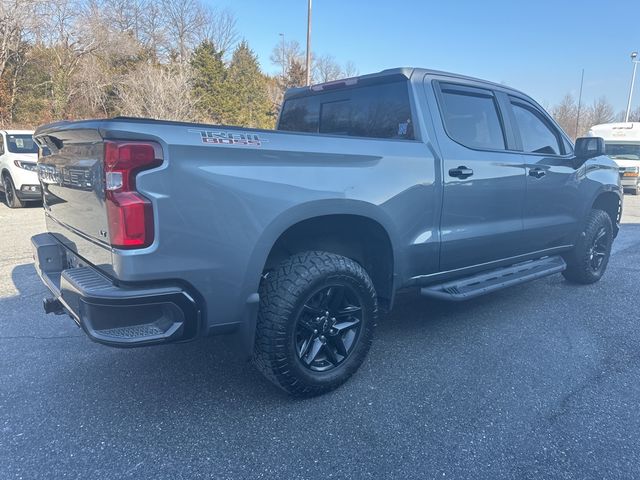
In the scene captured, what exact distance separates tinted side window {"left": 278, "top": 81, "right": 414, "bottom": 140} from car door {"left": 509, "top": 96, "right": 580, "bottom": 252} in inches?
51.6

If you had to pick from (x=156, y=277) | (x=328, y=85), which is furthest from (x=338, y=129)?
(x=156, y=277)

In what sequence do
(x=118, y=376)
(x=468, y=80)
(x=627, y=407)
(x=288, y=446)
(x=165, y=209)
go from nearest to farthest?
(x=165, y=209)
(x=288, y=446)
(x=627, y=407)
(x=118, y=376)
(x=468, y=80)

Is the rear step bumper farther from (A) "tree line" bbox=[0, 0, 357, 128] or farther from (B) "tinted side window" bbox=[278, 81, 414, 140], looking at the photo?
(A) "tree line" bbox=[0, 0, 357, 128]

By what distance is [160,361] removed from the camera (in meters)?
3.20

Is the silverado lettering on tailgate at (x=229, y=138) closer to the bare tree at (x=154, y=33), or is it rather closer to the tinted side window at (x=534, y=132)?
the tinted side window at (x=534, y=132)

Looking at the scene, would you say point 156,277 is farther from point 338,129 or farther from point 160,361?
point 338,129

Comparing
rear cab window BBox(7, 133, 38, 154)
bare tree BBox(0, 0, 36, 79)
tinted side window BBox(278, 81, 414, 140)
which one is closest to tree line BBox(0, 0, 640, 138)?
bare tree BBox(0, 0, 36, 79)

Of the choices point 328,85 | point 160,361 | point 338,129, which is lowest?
point 160,361

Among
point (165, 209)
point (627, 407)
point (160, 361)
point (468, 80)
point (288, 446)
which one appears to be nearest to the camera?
point (165, 209)

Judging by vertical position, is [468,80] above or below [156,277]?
above

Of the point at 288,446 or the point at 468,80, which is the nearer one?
the point at 288,446

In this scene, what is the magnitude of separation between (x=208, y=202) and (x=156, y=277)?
Answer: 42 centimetres

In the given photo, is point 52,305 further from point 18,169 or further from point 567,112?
point 567,112

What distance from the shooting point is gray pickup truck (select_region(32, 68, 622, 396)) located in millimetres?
2094
